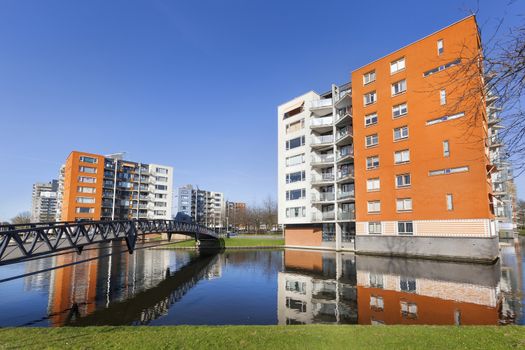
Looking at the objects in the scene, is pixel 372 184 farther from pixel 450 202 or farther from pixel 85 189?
pixel 85 189

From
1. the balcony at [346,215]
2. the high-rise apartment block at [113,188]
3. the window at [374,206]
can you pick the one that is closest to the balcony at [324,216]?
the balcony at [346,215]

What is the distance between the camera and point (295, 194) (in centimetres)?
4719

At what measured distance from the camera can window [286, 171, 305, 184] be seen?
1832 inches

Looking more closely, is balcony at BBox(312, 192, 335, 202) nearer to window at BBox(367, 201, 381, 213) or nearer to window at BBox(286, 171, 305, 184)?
window at BBox(286, 171, 305, 184)

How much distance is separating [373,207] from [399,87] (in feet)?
46.1

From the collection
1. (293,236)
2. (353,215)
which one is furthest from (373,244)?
(293,236)

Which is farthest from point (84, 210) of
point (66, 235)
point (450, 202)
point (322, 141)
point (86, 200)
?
point (450, 202)

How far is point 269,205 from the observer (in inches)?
4350

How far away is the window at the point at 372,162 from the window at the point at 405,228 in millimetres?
7084

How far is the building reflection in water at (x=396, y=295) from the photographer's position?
39.8 feet

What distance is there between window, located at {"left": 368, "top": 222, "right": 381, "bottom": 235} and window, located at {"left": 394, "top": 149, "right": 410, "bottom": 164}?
7.37 meters

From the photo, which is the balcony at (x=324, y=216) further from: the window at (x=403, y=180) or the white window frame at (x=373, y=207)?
the window at (x=403, y=180)

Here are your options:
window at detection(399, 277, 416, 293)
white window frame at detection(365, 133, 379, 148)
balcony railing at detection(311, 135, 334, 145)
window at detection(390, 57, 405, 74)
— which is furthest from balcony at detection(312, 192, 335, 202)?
window at detection(399, 277, 416, 293)

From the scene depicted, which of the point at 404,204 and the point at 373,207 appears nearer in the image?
the point at 404,204
